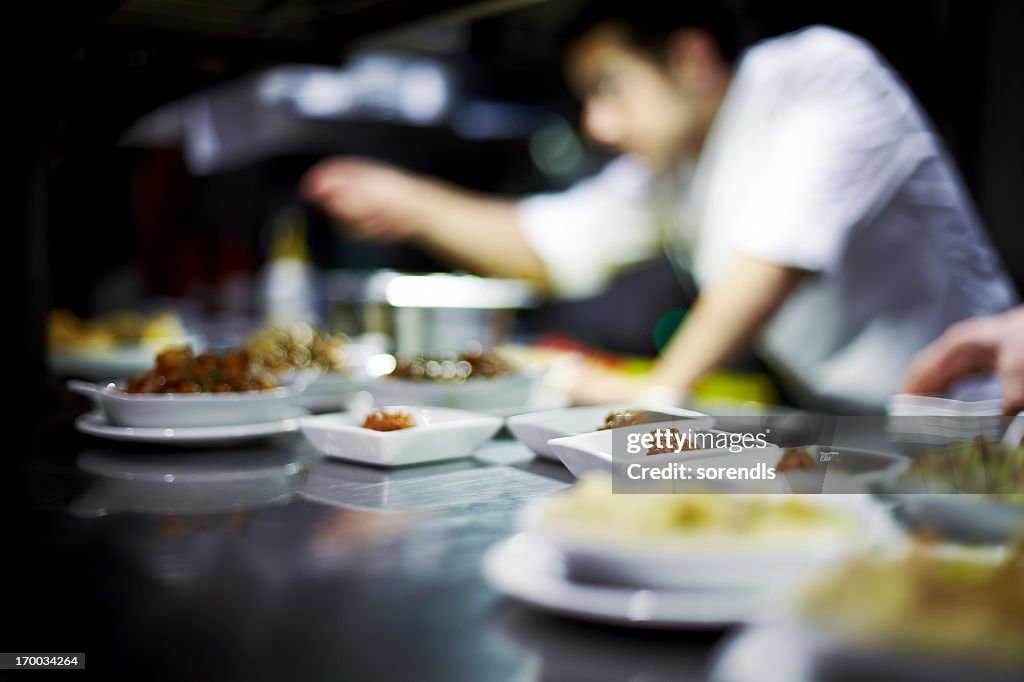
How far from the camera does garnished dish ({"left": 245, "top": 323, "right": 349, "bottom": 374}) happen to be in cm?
181

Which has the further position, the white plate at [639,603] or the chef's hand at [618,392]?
the chef's hand at [618,392]

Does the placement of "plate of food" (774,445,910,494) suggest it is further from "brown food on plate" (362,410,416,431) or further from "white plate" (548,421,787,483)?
"brown food on plate" (362,410,416,431)

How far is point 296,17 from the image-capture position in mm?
2055

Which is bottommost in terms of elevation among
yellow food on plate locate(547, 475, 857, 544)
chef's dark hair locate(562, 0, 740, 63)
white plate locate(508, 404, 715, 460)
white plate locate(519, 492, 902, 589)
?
white plate locate(508, 404, 715, 460)

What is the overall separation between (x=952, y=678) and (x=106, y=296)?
545 centimetres

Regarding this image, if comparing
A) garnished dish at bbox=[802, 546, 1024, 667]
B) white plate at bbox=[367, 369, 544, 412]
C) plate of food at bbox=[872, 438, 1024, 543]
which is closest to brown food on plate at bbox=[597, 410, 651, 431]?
plate of food at bbox=[872, 438, 1024, 543]

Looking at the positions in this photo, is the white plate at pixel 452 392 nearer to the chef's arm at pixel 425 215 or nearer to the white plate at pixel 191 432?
the white plate at pixel 191 432

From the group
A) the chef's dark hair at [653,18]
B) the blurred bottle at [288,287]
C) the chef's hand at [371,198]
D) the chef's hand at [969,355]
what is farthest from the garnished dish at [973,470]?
the blurred bottle at [288,287]

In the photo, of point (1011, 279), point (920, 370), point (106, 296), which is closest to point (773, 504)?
point (920, 370)

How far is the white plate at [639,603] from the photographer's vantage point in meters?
0.58

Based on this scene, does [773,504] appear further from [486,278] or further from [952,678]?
[486,278]

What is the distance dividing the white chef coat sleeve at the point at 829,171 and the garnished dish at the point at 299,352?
2.93ft

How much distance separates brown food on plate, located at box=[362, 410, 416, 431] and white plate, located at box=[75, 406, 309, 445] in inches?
6.2

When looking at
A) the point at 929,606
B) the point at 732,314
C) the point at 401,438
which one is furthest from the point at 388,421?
the point at 732,314
